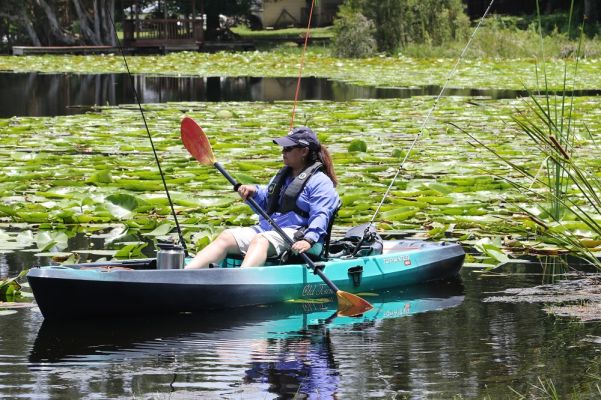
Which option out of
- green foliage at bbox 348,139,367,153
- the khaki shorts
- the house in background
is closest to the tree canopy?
the house in background

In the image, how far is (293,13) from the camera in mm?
55188

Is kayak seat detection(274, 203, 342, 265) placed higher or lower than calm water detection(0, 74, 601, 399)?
higher

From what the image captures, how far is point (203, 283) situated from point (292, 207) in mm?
1018

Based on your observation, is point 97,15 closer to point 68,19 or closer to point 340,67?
point 68,19

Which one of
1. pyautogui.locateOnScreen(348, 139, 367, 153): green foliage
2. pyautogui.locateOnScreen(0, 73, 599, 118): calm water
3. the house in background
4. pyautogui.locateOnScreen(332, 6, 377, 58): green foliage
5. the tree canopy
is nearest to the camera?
pyautogui.locateOnScreen(348, 139, 367, 153): green foliage

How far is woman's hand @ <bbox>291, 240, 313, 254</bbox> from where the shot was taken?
24.5 feet

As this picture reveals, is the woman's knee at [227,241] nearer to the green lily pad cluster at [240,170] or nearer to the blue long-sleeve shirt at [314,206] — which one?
the blue long-sleeve shirt at [314,206]

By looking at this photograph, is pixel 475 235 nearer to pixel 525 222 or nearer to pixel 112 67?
pixel 525 222

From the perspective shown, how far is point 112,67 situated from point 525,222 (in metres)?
24.5

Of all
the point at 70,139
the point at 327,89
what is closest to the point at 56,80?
the point at 327,89

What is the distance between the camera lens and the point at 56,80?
3105cm

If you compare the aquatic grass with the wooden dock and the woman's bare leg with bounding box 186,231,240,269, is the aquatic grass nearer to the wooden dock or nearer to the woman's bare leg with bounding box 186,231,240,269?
the woman's bare leg with bounding box 186,231,240,269

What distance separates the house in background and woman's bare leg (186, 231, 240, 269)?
46.1m

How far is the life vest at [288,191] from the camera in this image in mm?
7891
